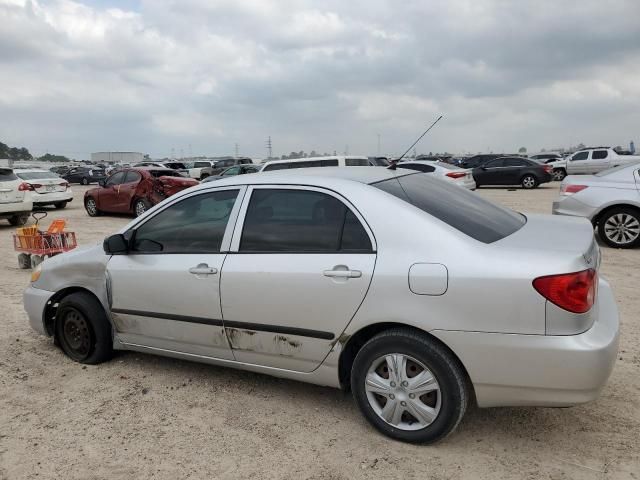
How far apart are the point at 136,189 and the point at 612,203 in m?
11.7

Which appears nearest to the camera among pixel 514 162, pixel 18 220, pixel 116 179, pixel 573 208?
pixel 573 208

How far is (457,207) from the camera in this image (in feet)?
10.8

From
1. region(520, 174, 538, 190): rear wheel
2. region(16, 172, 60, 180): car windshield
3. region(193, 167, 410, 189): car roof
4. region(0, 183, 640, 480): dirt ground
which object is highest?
region(193, 167, 410, 189): car roof

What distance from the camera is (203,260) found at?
3.49m

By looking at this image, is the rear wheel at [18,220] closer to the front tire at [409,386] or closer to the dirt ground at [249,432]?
the dirt ground at [249,432]

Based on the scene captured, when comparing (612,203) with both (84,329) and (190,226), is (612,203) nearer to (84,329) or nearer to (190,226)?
(190,226)

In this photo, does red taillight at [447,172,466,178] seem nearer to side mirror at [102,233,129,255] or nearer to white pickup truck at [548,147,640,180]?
white pickup truck at [548,147,640,180]

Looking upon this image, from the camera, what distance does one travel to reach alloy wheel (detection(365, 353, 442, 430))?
113 inches

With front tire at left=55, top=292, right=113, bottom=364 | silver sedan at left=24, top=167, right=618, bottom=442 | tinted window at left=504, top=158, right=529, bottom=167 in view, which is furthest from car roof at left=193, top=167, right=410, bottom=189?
tinted window at left=504, top=158, right=529, bottom=167

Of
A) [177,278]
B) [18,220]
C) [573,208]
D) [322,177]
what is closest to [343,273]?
[322,177]

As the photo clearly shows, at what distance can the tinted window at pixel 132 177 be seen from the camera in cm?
1489

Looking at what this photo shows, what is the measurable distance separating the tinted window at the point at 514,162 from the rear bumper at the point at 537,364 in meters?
22.7

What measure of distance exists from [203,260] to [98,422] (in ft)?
4.03

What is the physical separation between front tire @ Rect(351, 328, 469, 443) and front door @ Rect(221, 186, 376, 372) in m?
0.26
